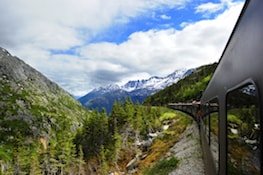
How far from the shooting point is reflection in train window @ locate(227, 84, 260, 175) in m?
3.22

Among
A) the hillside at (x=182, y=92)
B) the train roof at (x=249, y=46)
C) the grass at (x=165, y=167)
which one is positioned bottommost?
the grass at (x=165, y=167)

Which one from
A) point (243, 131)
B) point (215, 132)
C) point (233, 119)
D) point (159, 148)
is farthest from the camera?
point (159, 148)

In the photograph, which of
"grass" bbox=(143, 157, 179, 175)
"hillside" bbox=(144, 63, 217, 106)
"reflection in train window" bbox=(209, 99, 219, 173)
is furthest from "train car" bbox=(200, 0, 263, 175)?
"hillside" bbox=(144, 63, 217, 106)

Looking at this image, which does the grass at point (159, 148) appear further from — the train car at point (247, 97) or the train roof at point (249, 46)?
the train roof at point (249, 46)

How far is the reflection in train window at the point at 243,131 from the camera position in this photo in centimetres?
322

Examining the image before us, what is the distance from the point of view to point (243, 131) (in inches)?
151

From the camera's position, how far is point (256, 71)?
3.16m

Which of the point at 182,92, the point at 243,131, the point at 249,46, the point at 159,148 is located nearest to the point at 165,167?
the point at 159,148

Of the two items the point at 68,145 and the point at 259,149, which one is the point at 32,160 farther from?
the point at 259,149

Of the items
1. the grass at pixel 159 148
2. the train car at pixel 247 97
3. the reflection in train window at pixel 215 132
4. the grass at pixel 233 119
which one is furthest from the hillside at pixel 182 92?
the train car at pixel 247 97

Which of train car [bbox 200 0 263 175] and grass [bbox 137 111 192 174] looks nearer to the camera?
train car [bbox 200 0 263 175]

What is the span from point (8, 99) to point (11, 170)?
115790 millimetres

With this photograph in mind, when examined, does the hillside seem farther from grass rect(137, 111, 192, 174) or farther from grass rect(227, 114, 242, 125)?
grass rect(227, 114, 242, 125)

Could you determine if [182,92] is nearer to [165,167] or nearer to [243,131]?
[165,167]
